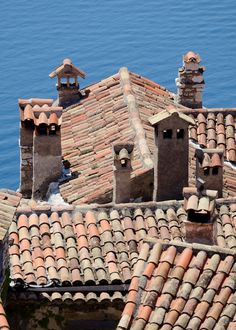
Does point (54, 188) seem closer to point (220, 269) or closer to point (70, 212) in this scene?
point (70, 212)

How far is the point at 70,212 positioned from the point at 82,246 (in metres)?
1.30

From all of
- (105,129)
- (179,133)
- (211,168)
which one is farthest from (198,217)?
(105,129)

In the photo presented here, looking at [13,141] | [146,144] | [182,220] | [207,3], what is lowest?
[182,220]

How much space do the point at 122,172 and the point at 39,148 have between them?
3.84m

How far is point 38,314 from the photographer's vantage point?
1193 inches

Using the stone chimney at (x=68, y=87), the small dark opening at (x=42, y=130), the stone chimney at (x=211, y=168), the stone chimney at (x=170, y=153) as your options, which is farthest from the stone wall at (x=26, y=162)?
the stone chimney at (x=211, y=168)

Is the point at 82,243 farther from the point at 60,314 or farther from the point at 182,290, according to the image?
the point at 182,290

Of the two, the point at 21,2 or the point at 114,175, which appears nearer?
the point at 114,175

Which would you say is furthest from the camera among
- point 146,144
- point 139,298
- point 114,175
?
point 146,144

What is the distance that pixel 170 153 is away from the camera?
111 ft

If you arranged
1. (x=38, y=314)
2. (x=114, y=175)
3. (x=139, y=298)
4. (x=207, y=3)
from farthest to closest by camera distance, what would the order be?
(x=207, y=3), (x=114, y=175), (x=38, y=314), (x=139, y=298)

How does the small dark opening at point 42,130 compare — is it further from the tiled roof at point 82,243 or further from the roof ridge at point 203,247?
the roof ridge at point 203,247

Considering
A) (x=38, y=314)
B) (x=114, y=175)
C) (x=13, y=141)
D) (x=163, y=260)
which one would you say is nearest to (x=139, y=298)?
(x=163, y=260)

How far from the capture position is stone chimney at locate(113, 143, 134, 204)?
109 feet
